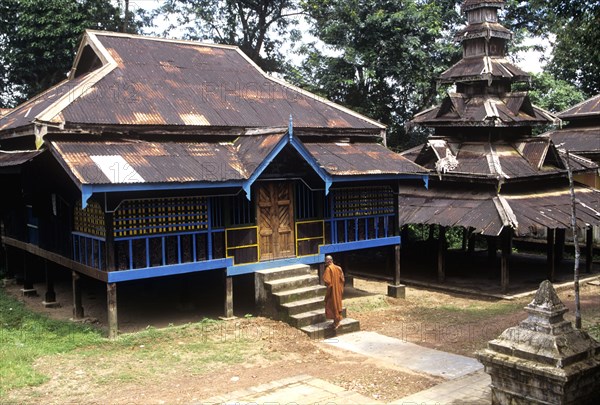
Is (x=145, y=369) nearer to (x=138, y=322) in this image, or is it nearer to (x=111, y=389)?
(x=111, y=389)

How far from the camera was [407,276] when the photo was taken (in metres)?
21.2

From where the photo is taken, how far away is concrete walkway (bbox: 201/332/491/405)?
925 centimetres

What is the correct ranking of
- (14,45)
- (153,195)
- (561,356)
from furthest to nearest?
1. (14,45)
2. (153,195)
3. (561,356)

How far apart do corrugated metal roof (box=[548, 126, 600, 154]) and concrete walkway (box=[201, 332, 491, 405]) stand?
17778 mm

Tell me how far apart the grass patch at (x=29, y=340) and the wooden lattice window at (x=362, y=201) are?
703 centimetres

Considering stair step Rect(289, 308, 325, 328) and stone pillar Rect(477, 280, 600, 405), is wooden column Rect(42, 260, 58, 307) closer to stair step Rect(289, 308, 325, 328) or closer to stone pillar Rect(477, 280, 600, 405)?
stair step Rect(289, 308, 325, 328)

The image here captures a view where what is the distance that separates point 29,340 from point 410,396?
26.1ft

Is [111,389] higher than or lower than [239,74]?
lower

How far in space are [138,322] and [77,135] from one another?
4.60 m

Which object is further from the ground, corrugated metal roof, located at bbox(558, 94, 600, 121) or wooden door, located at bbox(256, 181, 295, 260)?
corrugated metal roof, located at bbox(558, 94, 600, 121)

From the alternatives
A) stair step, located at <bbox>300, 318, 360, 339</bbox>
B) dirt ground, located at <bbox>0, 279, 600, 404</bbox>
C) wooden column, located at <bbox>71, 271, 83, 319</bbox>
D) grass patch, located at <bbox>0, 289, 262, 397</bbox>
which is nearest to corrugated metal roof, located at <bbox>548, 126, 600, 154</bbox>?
dirt ground, located at <bbox>0, 279, 600, 404</bbox>

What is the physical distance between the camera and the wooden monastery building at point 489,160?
1866cm

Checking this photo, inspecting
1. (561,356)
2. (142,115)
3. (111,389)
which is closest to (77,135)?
(142,115)

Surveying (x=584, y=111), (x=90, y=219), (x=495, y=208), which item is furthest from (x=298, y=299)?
(x=584, y=111)
